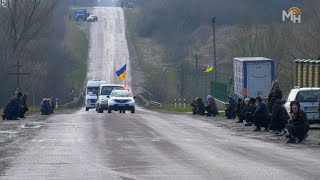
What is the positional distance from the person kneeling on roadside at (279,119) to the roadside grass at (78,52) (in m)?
68.3

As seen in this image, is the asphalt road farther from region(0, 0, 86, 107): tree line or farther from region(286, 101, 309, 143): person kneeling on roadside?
region(0, 0, 86, 107): tree line

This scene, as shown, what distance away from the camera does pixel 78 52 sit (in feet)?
387

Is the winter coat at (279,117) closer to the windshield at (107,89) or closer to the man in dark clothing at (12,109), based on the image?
the man in dark clothing at (12,109)

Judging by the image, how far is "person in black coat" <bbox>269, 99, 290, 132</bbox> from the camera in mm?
30269

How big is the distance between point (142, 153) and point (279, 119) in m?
9.02

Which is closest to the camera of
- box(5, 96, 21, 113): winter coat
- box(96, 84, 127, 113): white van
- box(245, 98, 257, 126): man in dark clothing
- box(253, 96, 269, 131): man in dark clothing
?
box(253, 96, 269, 131): man in dark clothing

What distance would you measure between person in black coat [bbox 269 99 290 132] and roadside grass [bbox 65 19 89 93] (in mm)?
68278

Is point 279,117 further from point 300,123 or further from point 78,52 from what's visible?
point 78,52

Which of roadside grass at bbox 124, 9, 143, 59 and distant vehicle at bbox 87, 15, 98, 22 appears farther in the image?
distant vehicle at bbox 87, 15, 98, 22

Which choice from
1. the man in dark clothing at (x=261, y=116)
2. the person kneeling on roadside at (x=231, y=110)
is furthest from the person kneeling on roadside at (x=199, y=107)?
the man in dark clothing at (x=261, y=116)

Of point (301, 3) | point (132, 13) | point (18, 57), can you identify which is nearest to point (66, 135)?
point (301, 3)

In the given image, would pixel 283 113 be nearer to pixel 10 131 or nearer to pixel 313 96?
pixel 313 96

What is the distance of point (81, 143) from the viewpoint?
26.0 metres

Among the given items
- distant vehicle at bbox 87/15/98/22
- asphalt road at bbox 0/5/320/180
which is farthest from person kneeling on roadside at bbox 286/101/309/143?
distant vehicle at bbox 87/15/98/22
